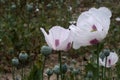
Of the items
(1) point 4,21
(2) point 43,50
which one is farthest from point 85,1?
(2) point 43,50

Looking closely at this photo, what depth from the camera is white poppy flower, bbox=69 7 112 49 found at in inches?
63.3

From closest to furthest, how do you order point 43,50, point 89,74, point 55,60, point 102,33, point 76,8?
1. point 102,33
2. point 43,50
3. point 89,74
4. point 55,60
5. point 76,8

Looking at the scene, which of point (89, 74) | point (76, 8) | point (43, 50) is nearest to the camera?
point (43, 50)

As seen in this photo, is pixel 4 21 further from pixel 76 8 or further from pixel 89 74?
pixel 89 74

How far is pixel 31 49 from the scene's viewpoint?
468 cm

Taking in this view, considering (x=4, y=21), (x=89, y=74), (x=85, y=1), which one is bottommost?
(x=89, y=74)

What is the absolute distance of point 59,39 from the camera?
1.73 m

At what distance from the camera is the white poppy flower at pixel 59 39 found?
1696 millimetres

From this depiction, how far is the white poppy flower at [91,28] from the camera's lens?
1.61 m

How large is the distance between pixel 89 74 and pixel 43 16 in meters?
3.93

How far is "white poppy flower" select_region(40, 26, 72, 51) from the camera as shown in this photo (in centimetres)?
170

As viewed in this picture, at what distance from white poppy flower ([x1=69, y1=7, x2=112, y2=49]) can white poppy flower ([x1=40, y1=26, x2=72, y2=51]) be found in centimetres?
6

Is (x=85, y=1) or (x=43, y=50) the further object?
(x=85, y=1)

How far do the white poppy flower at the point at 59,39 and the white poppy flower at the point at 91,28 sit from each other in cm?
6
